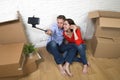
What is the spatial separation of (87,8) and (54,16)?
1.68 feet

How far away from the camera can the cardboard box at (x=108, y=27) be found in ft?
6.31

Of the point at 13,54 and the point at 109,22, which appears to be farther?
the point at 109,22

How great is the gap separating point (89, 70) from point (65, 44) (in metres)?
0.49

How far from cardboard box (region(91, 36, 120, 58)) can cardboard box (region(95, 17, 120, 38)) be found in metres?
0.06

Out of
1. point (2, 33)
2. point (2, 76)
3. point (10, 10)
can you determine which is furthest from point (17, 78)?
point (10, 10)

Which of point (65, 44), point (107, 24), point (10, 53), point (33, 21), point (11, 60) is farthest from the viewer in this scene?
point (65, 44)

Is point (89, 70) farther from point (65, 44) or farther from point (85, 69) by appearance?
point (65, 44)

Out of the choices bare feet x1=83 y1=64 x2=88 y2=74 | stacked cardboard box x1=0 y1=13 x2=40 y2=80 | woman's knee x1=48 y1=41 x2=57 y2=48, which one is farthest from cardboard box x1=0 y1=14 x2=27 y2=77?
bare feet x1=83 y1=64 x2=88 y2=74

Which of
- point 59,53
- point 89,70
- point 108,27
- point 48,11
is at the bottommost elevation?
point 89,70

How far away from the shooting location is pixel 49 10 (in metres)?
2.15

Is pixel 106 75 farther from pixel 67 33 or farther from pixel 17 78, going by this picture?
pixel 17 78

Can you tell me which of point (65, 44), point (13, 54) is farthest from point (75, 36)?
point (13, 54)

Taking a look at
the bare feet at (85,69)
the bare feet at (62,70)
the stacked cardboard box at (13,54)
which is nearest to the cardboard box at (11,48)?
the stacked cardboard box at (13,54)

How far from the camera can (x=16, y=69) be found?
173 centimetres
